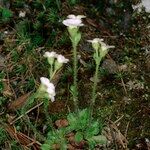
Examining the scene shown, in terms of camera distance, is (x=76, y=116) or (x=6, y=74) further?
(x=6, y=74)

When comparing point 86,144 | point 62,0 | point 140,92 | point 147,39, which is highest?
point 62,0

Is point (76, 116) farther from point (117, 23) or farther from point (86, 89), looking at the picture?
point (117, 23)

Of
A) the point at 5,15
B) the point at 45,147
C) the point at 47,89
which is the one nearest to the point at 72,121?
the point at 45,147

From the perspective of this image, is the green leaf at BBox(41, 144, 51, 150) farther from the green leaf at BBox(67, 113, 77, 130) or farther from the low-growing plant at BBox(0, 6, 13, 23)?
the low-growing plant at BBox(0, 6, 13, 23)

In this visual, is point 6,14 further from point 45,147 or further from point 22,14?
point 45,147

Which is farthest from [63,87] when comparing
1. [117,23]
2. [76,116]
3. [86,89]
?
[117,23]

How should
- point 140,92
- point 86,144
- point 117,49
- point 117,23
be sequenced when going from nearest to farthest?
1. point 86,144
2. point 140,92
3. point 117,49
4. point 117,23

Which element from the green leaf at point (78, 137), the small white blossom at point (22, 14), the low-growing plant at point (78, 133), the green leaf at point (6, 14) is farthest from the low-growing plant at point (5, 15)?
the green leaf at point (78, 137)

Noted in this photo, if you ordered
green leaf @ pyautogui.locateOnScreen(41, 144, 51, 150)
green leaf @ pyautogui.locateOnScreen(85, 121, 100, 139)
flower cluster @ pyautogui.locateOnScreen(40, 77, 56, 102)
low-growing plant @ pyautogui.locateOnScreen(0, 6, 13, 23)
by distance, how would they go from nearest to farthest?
1. flower cluster @ pyautogui.locateOnScreen(40, 77, 56, 102)
2. green leaf @ pyautogui.locateOnScreen(41, 144, 51, 150)
3. green leaf @ pyautogui.locateOnScreen(85, 121, 100, 139)
4. low-growing plant @ pyautogui.locateOnScreen(0, 6, 13, 23)

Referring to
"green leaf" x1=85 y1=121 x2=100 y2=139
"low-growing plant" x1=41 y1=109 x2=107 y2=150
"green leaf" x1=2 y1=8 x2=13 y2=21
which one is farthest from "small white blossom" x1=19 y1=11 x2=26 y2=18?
"green leaf" x1=85 y1=121 x2=100 y2=139

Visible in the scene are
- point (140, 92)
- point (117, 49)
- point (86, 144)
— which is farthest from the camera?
point (117, 49)

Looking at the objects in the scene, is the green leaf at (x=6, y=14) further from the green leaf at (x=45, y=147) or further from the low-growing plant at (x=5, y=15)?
the green leaf at (x=45, y=147)
